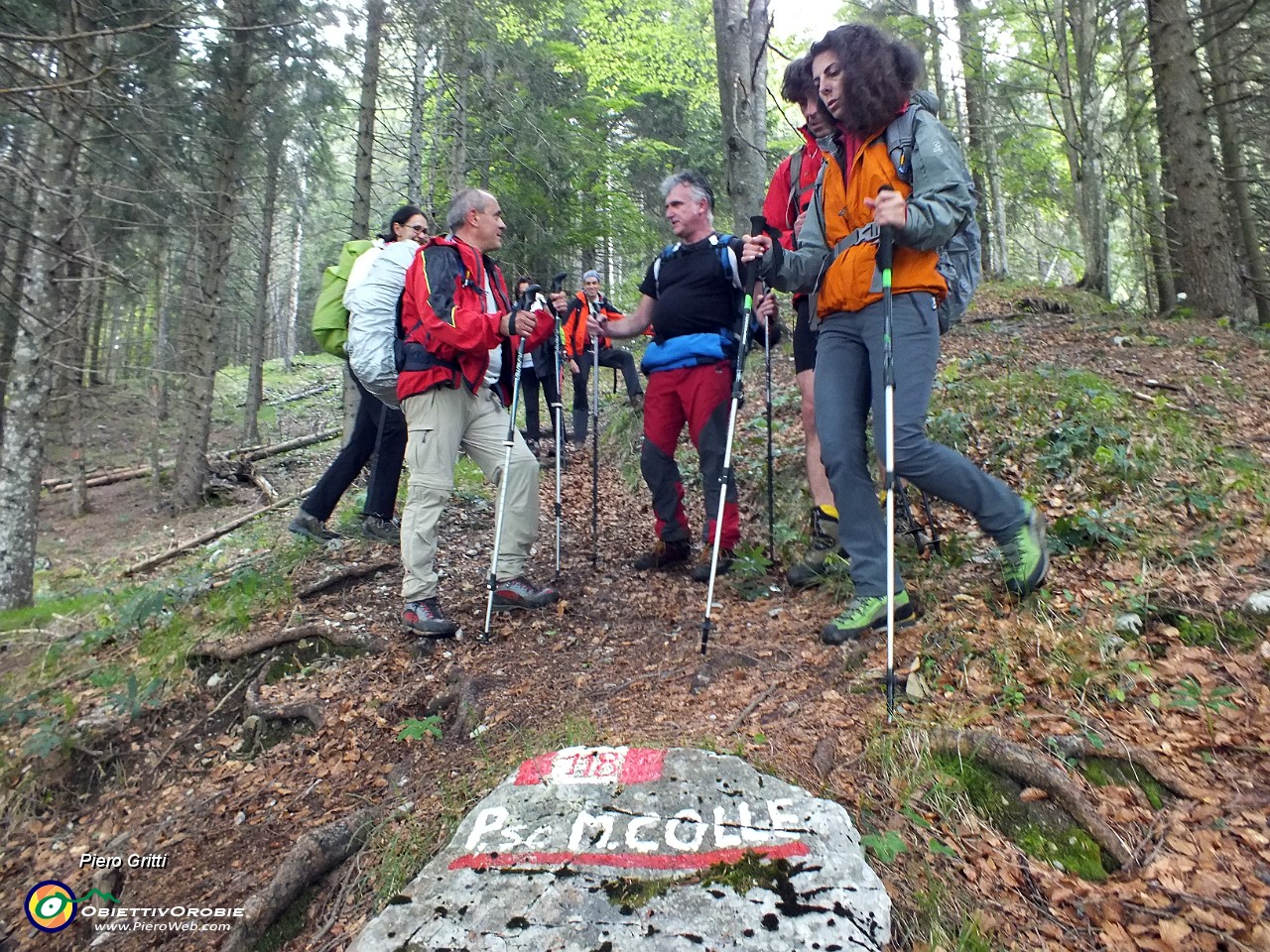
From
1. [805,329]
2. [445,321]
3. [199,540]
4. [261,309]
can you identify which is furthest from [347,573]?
[261,309]

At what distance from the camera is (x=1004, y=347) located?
8.02 m

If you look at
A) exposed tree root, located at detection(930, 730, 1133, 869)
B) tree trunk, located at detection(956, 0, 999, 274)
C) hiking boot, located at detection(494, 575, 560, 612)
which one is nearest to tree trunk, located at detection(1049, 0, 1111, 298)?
tree trunk, located at detection(956, 0, 999, 274)

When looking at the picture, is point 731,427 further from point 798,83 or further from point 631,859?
point 631,859

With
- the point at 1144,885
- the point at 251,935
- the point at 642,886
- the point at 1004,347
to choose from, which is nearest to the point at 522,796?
the point at 642,886

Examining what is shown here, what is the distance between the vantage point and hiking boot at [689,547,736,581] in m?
5.16

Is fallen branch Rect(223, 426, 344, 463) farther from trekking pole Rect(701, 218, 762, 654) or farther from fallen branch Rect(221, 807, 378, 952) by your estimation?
fallen branch Rect(221, 807, 378, 952)

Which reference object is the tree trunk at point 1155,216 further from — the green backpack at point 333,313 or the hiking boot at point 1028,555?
the green backpack at point 333,313

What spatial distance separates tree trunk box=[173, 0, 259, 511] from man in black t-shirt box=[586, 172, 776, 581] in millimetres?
8051

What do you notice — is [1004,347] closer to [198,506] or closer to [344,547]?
[344,547]

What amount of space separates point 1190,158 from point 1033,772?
927cm

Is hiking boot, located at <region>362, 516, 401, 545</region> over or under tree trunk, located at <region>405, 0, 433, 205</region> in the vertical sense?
under

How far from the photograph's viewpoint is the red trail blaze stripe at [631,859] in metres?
2.14

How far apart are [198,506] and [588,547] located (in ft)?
30.3

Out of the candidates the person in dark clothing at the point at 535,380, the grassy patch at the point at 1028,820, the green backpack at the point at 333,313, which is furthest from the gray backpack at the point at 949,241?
the person in dark clothing at the point at 535,380
